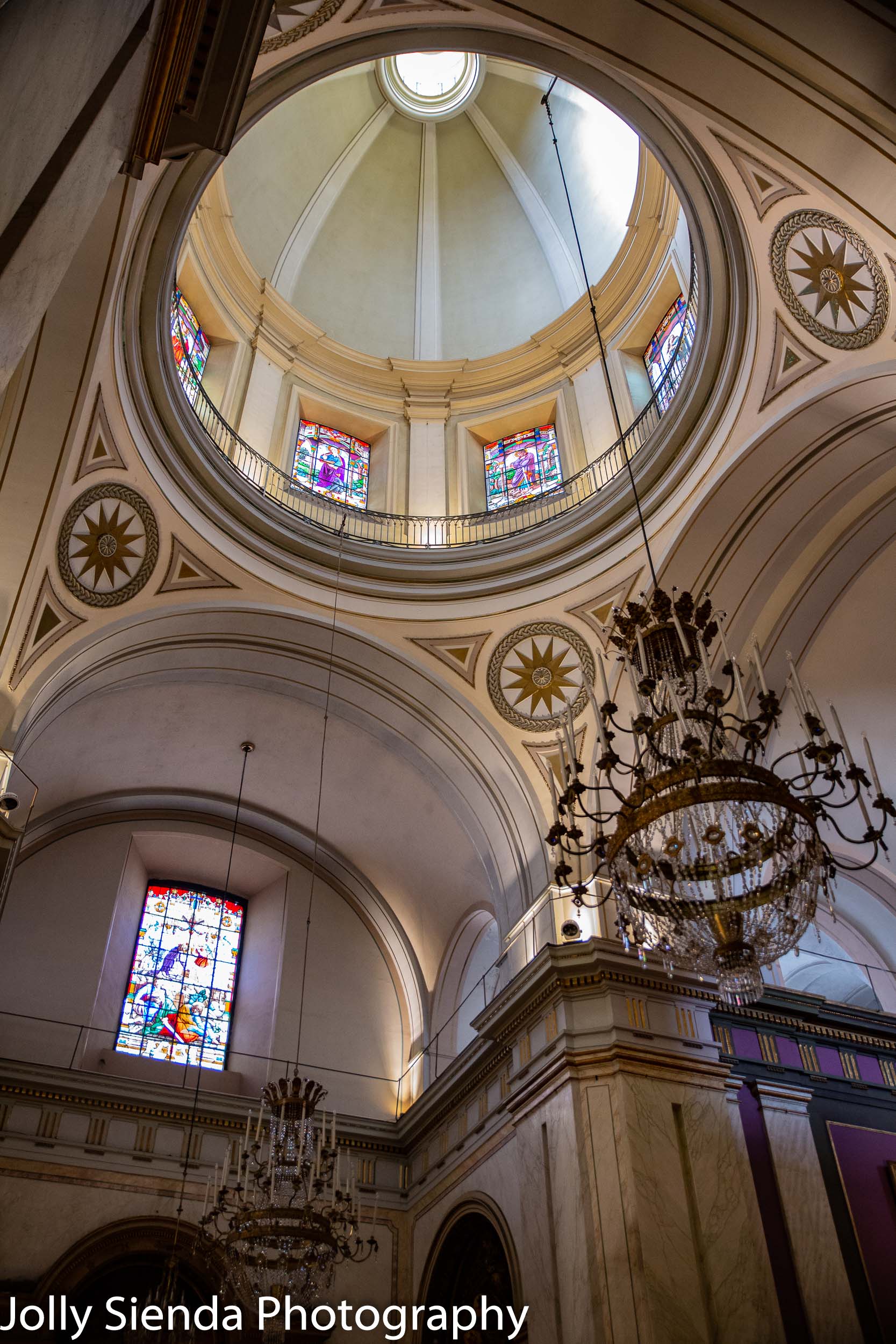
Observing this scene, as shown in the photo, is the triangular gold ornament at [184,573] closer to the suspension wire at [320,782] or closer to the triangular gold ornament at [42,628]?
the triangular gold ornament at [42,628]

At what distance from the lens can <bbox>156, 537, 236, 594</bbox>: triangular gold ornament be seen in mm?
9188

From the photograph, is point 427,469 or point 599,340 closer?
point 599,340

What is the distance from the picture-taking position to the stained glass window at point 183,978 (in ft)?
37.5

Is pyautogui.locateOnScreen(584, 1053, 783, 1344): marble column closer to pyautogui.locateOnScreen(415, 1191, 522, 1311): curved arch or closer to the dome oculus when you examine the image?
pyautogui.locateOnScreen(415, 1191, 522, 1311): curved arch

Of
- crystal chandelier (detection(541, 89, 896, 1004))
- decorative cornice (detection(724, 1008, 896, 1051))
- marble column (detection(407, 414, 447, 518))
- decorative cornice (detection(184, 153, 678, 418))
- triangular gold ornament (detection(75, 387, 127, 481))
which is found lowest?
crystal chandelier (detection(541, 89, 896, 1004))

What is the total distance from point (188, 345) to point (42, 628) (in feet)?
12.3

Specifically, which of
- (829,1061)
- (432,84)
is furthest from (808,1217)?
(432,84)

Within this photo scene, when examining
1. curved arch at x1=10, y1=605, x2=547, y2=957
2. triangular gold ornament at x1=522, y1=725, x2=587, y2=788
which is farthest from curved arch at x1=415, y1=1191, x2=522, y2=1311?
triangular gold ornament at x1=522, y1=725, x2=587, y2=788

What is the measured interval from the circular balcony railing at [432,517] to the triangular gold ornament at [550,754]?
84.0 inches

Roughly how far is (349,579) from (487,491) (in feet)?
8.07

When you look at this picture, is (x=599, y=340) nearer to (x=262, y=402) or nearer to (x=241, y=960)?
(x=262, y=402)

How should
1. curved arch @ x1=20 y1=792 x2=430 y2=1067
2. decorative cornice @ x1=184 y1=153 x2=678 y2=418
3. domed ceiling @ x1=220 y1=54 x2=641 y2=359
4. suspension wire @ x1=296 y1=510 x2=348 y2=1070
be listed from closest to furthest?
1. suspension wire @ x1=296 y1=510 x2=348 y2=1070
2. decorative cornice @ x1=184 y1=153 x2=678 y2=418
3. domed ceiling @ x1=220 y1=54 x2=641 y2=359
4. curved arch @ x1=20 y1=792 x2=430 y2=1067

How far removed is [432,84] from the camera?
1361cm

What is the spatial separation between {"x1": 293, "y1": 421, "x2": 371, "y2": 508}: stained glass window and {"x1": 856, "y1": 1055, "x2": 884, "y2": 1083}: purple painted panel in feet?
24.4
